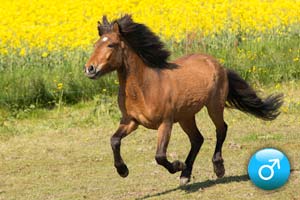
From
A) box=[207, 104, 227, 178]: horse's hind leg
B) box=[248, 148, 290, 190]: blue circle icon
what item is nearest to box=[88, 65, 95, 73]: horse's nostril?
box=[248, 148, 290, 190]: blue circle icon

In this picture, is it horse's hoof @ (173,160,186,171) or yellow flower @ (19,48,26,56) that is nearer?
horse's hoof @ (173,160,186,171)

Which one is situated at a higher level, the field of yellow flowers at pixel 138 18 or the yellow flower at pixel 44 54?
the field of yellow flowers at pixel 138 18

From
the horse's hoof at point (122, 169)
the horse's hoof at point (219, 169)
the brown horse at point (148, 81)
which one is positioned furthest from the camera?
the horse's hoof at point (219, 169)

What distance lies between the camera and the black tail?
35.9 ft

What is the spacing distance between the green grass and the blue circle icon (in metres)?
6.72

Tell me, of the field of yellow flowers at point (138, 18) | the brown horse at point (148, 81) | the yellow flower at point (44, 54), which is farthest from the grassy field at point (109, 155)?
the field of yellow flowers at point (138, 18)

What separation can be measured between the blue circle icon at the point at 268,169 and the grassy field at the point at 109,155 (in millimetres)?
136

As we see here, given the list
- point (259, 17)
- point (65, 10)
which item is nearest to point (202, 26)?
point (259, 17)

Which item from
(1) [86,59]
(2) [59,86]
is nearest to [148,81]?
(2) [59,86]

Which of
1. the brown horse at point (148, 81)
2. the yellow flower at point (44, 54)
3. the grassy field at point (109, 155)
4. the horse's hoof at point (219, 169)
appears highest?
the brown horse at point (148, 81)

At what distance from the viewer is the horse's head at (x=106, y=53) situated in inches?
354

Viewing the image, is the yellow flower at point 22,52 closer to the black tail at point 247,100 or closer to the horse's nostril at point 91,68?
the black tail at point 247,100

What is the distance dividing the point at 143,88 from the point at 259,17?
990 cm

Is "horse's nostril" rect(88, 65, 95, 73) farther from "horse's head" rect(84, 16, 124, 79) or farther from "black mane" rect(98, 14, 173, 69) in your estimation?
"black mane" rect(98, 14, 173, 69)
